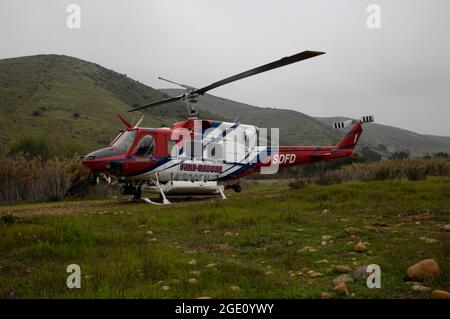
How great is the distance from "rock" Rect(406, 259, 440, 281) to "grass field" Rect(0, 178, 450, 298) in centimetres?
10

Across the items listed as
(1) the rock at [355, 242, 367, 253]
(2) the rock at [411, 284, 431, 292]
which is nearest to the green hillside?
(1) the rock at [355, 242, 367, 253]

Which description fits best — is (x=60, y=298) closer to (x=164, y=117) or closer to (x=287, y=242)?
(x=287, y=242)

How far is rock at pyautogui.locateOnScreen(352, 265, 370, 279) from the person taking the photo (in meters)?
4.20

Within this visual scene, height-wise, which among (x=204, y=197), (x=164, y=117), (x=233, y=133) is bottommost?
(x=204, y=197)

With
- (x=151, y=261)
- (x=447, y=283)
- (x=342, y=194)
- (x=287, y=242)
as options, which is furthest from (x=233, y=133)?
(x=447, y=283)

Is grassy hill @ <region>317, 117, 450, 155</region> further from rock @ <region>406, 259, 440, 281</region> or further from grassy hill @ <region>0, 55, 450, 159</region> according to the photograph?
rock @ <region>406, 259, 440, 281</region>

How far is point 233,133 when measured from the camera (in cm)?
1496

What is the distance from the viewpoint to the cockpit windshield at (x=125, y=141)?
492 inches

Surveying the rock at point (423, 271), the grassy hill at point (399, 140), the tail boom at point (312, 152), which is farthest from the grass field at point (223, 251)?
the grassy hill at point (399, 140)

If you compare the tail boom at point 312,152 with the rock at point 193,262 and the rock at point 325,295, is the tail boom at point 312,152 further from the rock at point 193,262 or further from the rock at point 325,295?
the rock at point 325,295

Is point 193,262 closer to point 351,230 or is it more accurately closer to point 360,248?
point 360,248

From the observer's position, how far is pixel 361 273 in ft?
14.0

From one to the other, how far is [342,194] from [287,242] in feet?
17.9

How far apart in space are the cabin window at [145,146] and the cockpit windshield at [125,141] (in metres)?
0.27
